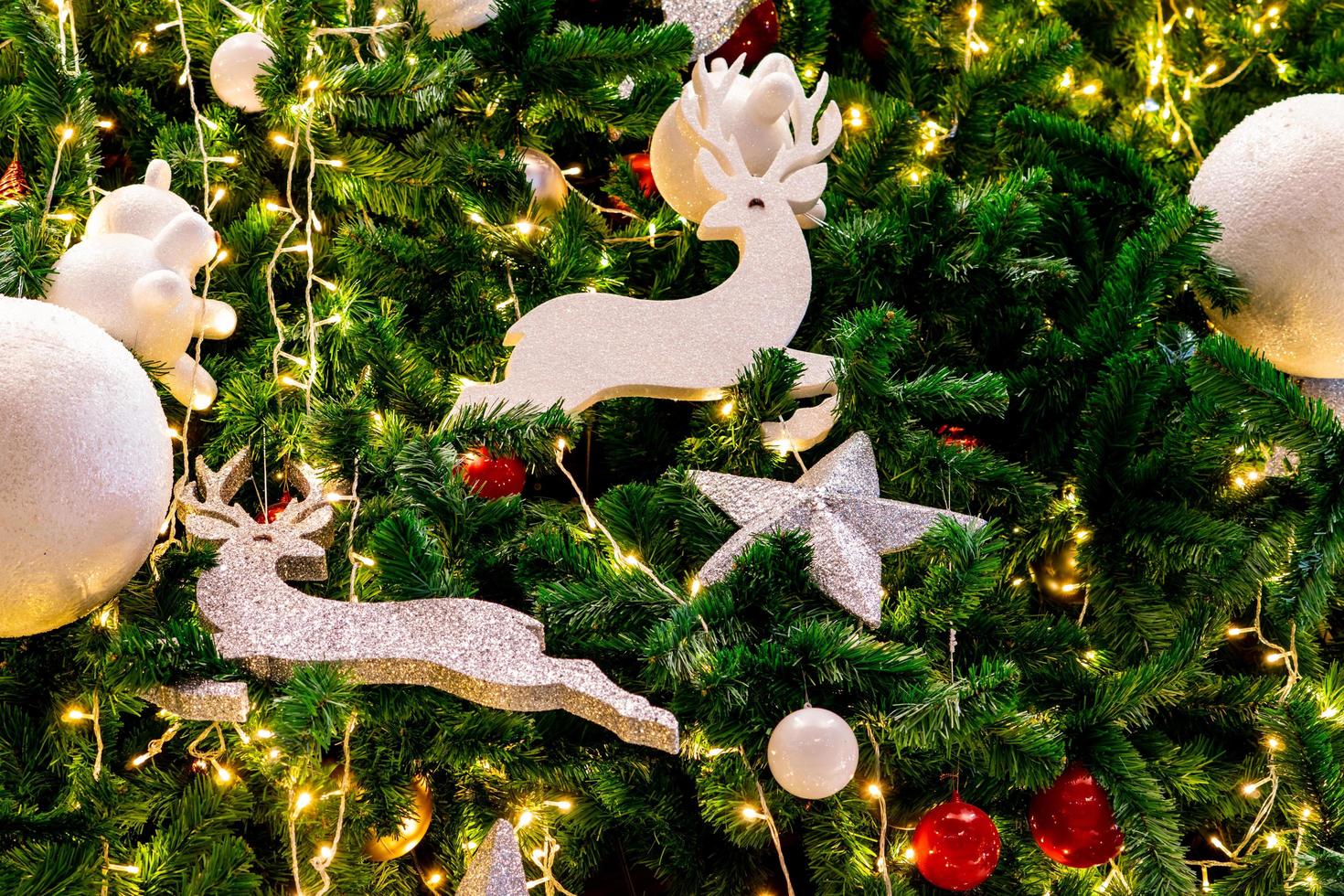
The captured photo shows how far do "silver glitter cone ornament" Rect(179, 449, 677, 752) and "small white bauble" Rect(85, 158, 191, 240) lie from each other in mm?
311

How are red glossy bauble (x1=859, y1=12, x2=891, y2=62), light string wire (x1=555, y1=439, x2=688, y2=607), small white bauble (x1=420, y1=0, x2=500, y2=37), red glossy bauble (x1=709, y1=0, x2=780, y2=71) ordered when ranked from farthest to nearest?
red glossy bauble (x1=859, y1=12, x2=891, y2=62) < red glossy bauble (x1=709, y1=0, x2=780, y2=71) < small white bauble (x1=420, y1=0, x2=500, y2=37) < light string wire (x1=555, y1=439, x2=688, y2=607)

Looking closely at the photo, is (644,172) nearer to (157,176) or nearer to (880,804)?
(157,176)

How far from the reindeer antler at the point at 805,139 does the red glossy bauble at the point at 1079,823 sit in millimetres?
602

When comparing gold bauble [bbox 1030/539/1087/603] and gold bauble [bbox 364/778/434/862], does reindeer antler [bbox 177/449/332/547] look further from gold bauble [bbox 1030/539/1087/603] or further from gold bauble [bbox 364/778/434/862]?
gold bauble [bbox 1030/539/1087/603]

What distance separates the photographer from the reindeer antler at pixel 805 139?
1.09 metres

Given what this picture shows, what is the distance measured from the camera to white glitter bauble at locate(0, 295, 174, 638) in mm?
730

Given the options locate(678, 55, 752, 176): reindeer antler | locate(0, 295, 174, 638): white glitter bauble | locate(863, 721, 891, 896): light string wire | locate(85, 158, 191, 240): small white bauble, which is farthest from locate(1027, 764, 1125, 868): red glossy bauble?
locate(85, 158, 191, 240): small white bauble

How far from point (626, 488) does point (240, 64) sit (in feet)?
1.89

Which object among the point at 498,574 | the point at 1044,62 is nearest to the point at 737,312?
the point at 498,574

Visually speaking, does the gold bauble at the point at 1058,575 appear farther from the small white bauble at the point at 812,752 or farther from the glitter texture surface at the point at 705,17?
the glitter texture surface at the point at 705,17

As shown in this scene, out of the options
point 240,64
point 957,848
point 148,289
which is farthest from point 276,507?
point 957,848

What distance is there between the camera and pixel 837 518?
88 centimetres

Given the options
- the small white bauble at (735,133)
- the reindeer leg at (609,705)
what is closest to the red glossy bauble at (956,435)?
the small white bauble at (735,133)

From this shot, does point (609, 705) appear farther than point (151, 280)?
No
